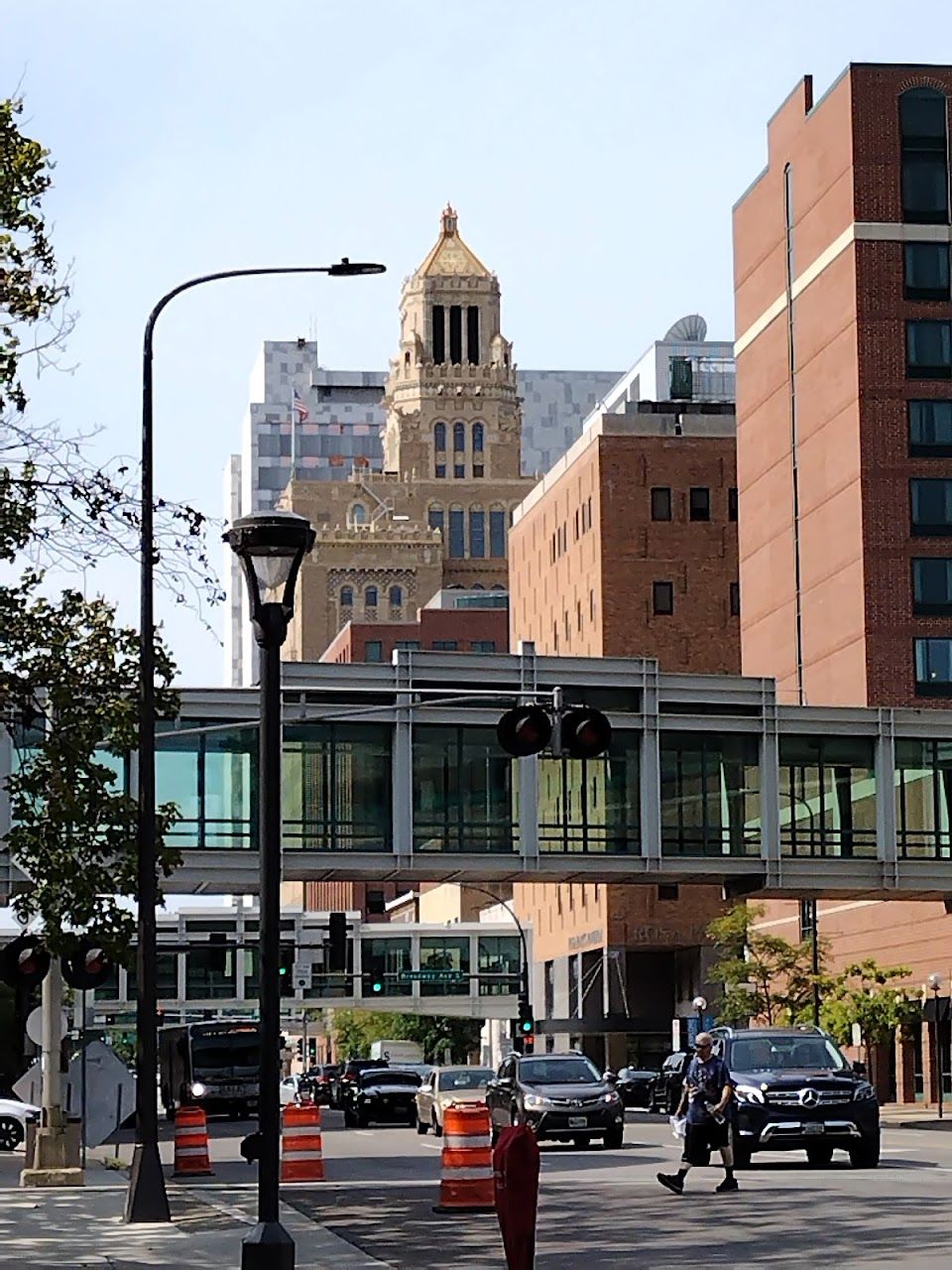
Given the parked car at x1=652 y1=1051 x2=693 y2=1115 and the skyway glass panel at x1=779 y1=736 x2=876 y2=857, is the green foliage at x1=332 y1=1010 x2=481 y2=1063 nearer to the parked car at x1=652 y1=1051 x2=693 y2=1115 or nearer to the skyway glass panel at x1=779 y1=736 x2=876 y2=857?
the parked car at x1=652 y1=1051 x2=693 y2=1115

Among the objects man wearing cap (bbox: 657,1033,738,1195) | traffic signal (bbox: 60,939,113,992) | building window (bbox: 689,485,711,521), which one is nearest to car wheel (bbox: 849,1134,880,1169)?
man wearing cap (bbox: 657,1033,738,1195)

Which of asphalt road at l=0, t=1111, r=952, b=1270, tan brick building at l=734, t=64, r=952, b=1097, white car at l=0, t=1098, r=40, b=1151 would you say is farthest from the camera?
tan brick building at l=734, t=64, r=952, b=1097

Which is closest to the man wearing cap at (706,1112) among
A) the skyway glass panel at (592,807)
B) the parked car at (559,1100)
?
the parked car at (559,1100)

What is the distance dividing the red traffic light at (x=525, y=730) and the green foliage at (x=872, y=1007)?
4982cm

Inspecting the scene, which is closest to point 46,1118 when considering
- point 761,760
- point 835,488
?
point 761,760

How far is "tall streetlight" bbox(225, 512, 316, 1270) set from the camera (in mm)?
14984

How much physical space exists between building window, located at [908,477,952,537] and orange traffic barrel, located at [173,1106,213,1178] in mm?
51261

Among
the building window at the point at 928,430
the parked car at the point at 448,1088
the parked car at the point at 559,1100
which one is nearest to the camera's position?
the parked car at the point at 559,1100

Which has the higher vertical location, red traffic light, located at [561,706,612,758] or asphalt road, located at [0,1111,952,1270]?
red traffic light, located at [561,706,612,758]

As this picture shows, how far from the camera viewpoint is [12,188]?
21641 mm

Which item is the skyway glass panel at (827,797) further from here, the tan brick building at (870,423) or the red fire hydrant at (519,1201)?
the red fire hydrant at (519,1201)

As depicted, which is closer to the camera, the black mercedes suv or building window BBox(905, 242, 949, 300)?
the black mercedes suv

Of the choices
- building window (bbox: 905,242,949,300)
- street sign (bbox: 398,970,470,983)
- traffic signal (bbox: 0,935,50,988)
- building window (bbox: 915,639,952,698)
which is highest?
building window (bbox: 905,242,949,300)

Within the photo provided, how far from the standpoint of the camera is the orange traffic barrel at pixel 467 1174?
23.2 meters
